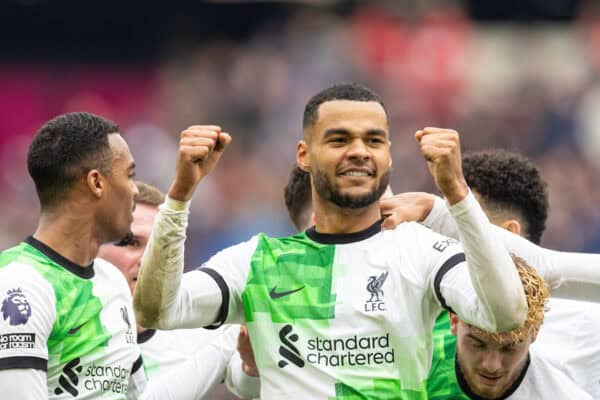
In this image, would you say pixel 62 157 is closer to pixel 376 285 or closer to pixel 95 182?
pixel 95 182

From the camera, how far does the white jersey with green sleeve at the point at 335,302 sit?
17.9 ft

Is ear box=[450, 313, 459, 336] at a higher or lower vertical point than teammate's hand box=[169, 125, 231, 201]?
lower

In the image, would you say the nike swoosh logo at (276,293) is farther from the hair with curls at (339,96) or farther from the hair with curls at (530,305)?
the hair with curls at (530,305)

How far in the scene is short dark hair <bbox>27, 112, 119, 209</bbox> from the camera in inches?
238

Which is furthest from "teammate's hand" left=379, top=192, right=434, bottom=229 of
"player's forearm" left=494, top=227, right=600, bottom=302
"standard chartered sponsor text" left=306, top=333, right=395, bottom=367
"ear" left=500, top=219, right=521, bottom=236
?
"ear" left=500, top=219, right=521, bottom=236

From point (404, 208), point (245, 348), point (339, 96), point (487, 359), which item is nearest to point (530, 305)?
point (487, 359)

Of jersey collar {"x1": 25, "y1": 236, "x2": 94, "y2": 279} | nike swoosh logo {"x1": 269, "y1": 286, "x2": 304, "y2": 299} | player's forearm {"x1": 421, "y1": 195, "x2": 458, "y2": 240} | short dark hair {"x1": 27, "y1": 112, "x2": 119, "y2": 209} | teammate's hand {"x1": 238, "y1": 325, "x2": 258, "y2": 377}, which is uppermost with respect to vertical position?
short dark hair {"x1": 27, "y1": 112, "x2": 119, "y2": 209}

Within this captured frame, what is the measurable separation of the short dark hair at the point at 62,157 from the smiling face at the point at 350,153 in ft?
3.32

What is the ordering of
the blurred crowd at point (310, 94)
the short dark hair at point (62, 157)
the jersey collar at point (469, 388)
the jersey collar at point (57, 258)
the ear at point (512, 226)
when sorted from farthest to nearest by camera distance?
the blurred crowd at point (310, 94), the ear at point (512, 226), the jersey collar at point (469, 388), the short dark hair at point (62, 157), the jersey collar at point (57, 258)

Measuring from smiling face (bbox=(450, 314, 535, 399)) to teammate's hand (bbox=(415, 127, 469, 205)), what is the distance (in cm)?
111

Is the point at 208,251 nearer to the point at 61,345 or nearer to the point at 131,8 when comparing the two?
the point at 131,8

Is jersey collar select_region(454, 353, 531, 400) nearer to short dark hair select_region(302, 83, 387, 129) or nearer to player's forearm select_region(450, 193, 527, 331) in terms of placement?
player's forearm select_region(450, 193, 527, 331)

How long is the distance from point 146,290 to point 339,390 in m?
0.88

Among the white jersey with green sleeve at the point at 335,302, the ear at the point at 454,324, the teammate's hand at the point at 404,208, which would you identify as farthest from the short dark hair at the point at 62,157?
the ear at the point at 454,324
